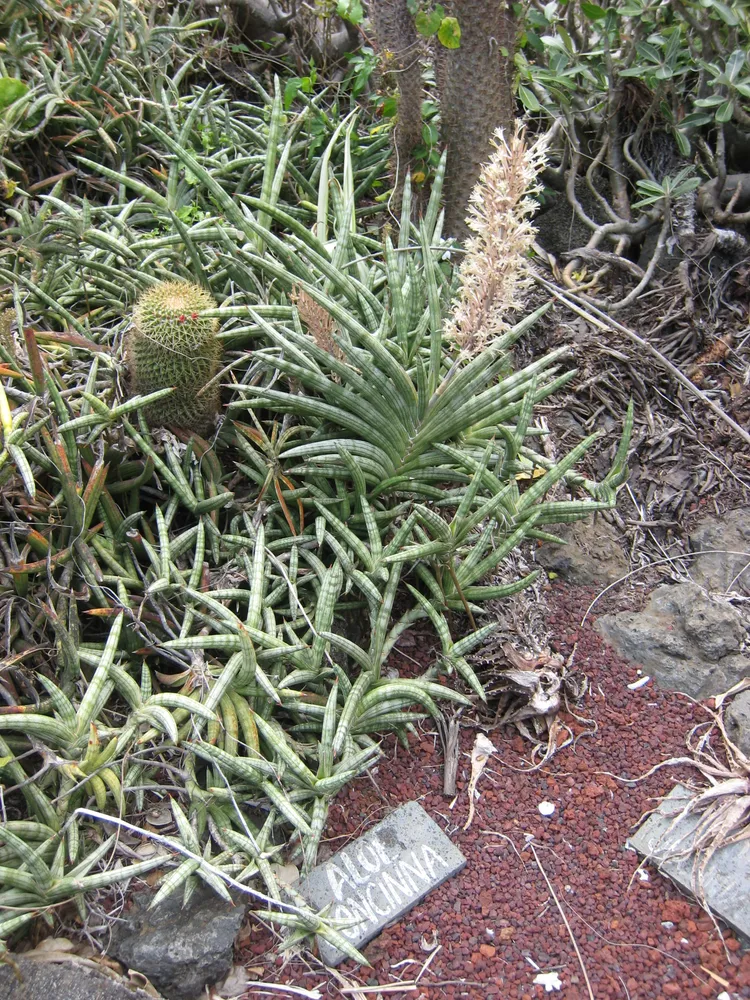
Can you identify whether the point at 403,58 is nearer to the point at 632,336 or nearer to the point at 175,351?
the point at 632,336

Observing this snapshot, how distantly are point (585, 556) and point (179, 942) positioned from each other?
1586 mm

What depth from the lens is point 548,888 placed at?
5.82 feet

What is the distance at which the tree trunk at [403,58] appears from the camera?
2.93 meters

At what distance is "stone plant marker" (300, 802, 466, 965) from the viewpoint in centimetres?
167

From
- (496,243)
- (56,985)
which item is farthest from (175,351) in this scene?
(56,985)

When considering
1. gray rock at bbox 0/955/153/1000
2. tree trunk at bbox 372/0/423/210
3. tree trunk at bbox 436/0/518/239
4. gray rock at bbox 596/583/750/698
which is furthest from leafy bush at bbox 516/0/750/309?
gray rock at bbox 0/955/153/1000

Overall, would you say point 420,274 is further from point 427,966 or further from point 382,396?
point 427,966

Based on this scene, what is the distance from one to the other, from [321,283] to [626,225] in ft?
5.06

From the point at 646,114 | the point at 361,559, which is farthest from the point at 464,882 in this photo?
the point at 646,114

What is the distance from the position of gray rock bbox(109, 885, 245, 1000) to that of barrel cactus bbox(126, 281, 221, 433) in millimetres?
1226

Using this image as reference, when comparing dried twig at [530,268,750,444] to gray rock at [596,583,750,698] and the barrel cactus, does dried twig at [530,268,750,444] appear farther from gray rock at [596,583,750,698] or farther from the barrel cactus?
the barrel cactus

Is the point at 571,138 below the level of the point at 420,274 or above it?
above

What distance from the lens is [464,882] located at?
1.78m

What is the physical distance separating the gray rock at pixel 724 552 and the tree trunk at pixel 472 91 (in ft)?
4.58
